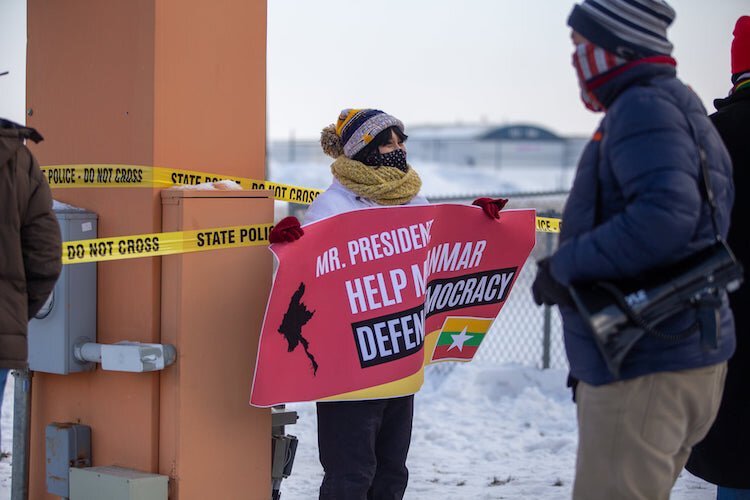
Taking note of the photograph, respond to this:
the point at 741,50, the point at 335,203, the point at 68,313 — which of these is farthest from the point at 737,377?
the point at 68,313

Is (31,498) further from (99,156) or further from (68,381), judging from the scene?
(99,156)

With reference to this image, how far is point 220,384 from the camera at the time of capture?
4.06 metres

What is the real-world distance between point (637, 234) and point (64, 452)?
8.66 ft

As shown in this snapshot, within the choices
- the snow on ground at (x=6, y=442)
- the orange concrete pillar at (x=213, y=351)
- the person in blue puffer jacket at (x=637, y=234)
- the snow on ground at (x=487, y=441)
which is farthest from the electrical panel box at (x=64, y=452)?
the person in blue puffer jacket at (x=637, y=234)

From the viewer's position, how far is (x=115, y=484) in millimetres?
3822

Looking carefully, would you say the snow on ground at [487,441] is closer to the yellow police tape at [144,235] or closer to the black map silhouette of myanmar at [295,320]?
the black map silhouette of myanmar at [295,320]

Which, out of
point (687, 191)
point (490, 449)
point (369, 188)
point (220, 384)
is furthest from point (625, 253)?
point (490, 449)

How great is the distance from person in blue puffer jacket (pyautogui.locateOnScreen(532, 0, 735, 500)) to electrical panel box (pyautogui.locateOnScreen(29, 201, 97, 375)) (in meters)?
2.06

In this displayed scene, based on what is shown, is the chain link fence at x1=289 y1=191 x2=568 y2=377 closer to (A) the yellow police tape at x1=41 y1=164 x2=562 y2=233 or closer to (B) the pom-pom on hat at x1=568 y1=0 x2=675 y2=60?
(A) the yellow police tape at x1=41 y1=164 x2=562 y2=233

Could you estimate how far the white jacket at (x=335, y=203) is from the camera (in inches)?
158

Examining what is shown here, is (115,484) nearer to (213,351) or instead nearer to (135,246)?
(213,351)

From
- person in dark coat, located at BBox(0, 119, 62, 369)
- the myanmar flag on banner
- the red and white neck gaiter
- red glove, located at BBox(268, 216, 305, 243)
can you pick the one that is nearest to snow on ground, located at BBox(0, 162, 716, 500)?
the myanmar flag on banner

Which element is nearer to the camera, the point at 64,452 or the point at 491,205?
the point at 64,452

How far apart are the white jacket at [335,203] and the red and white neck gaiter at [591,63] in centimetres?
137
